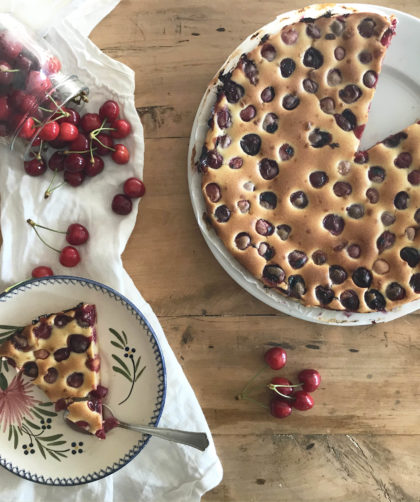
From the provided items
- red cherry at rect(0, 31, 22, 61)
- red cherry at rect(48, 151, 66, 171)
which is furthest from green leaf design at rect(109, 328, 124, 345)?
red cherry at rect(0, 31, 22, 61)

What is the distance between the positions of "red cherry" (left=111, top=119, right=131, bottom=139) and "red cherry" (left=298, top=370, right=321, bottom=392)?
1107mm

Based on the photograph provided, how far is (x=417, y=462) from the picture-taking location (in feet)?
6.05

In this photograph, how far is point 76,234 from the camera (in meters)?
1.75

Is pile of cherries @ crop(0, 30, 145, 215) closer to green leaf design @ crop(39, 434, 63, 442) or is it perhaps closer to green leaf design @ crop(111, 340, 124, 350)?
green leaf design @ crop(111, 340, 124, 350)

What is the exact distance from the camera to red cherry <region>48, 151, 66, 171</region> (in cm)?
175

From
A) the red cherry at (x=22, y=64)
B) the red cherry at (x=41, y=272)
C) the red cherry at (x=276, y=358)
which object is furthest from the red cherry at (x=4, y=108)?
the red cherry at (x=276, y=358)

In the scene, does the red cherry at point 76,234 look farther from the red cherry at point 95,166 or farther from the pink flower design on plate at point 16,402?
the pink flower design on plate at point 16,402

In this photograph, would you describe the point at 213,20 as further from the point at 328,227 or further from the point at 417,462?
the point at 417,462

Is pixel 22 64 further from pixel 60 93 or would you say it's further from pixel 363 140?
pixel 363 140

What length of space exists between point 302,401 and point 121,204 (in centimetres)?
98

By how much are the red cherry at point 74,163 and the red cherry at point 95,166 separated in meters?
0.02

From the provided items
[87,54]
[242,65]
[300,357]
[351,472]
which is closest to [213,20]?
[242,65]

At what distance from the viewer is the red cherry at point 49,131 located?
1661mm

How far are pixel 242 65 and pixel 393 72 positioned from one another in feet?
1.92
